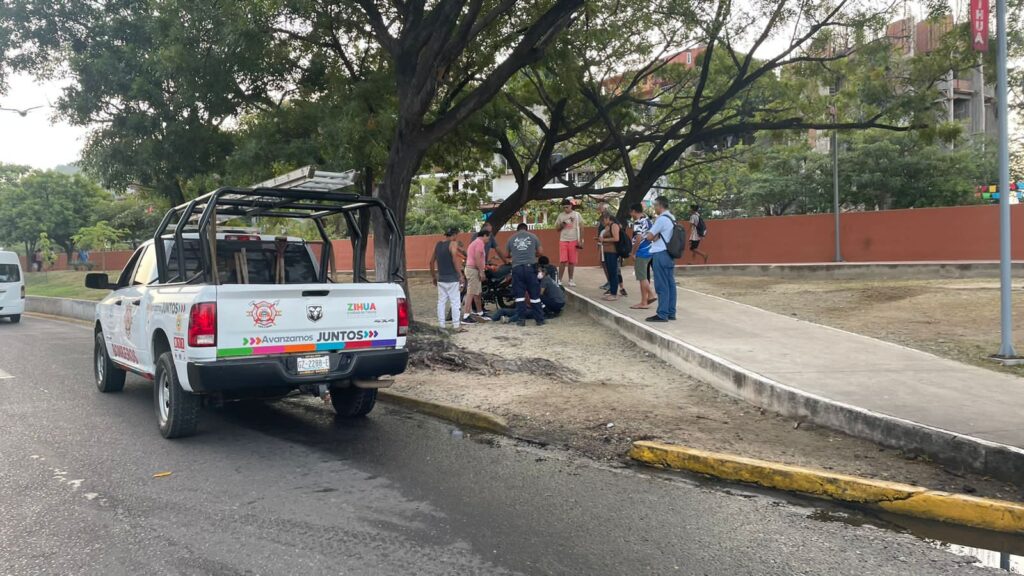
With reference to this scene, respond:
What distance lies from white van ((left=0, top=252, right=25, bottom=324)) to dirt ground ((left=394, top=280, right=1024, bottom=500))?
48.5 ft

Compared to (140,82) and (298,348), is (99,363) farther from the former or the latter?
(140,82)

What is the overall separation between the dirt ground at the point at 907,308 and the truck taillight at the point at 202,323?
7260mm

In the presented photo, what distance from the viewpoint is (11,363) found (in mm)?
10984

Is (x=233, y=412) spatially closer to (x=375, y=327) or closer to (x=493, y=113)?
(x=375, y=327)

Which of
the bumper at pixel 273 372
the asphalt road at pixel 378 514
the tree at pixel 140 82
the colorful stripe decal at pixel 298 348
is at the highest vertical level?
the tree at pixel 140 82

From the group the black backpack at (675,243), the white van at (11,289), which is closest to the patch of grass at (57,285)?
the white van at (11,289)

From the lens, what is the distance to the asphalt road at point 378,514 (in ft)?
11.7

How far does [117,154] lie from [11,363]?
6.29 meters

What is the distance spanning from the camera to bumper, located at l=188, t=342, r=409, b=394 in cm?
543

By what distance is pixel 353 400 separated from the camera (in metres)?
6.96

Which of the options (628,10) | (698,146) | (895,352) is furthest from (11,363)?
(698,146)

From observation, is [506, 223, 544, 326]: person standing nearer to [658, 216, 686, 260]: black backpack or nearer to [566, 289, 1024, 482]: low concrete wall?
[658, 216, 686, 260]: black backpack

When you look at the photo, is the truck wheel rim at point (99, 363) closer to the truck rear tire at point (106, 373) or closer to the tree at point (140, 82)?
the truck rear tire at point (106, 373)

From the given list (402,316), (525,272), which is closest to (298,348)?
(402,316)
